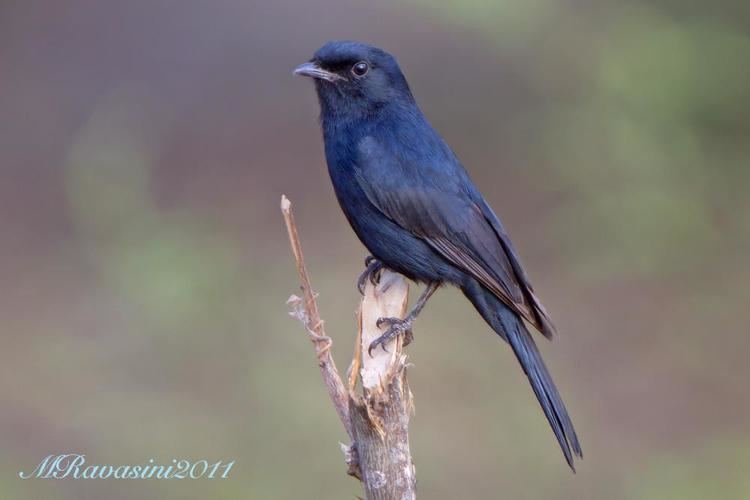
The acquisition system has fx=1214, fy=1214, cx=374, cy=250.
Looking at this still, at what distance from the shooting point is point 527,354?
15.9ft

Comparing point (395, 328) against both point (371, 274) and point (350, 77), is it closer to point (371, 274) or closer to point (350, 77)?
point (371, 274)

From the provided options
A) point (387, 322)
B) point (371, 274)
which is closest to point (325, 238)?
point (371, 274)

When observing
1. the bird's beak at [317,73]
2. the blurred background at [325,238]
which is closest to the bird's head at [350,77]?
the bird's beak at [317,73]

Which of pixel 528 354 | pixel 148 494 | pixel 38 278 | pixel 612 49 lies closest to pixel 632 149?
pixel 612 49

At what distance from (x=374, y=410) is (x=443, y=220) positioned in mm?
1217

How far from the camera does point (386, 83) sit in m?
5.22

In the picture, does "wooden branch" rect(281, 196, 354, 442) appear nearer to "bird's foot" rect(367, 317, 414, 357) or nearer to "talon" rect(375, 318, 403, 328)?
"bird's foot" rect(367, 317, 414, 357)

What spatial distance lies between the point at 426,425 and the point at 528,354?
95.0 inches

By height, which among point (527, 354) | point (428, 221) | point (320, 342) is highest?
point (428, 221)

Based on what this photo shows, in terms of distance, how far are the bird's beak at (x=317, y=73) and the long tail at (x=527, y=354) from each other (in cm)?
106
